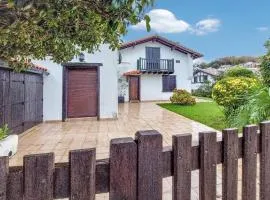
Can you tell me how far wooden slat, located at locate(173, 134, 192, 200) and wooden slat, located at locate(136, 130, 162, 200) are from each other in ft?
0.40

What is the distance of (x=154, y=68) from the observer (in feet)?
85.7

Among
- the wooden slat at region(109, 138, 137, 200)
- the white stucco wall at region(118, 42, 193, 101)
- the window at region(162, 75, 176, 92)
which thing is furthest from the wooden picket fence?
the window at region(162, 75, 176, 92)

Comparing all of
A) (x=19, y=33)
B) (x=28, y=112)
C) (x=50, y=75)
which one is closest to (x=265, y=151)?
(x=19, y=33)

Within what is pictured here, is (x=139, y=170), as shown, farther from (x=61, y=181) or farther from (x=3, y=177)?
(x=3, y=177)

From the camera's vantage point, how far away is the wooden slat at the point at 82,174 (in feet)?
4.42

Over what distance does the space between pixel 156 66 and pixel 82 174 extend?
82.7 feet

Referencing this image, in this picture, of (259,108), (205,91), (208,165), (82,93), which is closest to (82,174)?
(208,165)

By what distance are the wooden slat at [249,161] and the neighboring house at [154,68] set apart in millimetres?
23106

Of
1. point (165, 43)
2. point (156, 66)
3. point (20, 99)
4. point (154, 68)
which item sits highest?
point (165, 43)

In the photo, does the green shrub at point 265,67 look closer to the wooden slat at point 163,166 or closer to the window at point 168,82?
the wooden slat at point 163,166

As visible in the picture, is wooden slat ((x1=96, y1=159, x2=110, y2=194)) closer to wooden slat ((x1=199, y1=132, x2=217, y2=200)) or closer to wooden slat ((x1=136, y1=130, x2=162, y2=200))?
wooden slat ((x1=136, y1=130, x2=162, y2=200))

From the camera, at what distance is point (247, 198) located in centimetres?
194

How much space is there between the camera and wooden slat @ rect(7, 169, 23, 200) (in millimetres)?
1247

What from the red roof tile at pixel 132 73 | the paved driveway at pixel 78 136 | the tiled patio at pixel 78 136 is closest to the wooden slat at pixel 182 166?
the tiled patio at pixel 78 136
